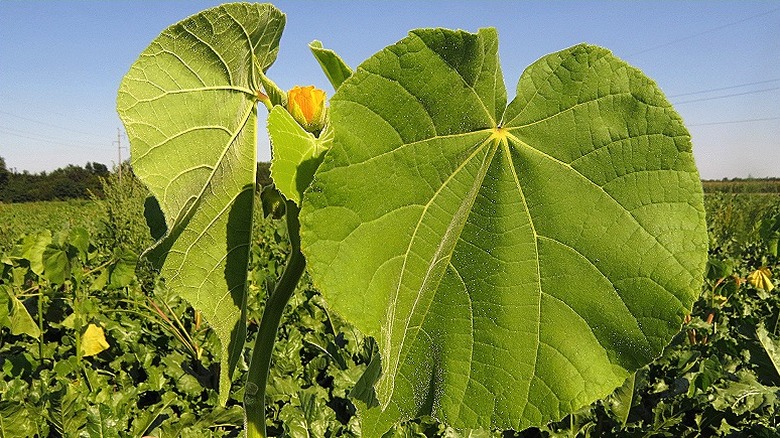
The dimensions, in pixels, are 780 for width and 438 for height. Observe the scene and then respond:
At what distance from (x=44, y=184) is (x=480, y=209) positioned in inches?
2295

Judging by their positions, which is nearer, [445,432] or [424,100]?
[424,100]

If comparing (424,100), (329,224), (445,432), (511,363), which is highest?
(424,100)

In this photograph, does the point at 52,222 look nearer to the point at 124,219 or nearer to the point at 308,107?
the point at 124,219

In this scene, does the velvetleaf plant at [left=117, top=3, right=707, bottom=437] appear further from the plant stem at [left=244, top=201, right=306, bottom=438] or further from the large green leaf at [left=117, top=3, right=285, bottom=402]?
the plant stem at [left=244, top=201, right=306, bottom=438]

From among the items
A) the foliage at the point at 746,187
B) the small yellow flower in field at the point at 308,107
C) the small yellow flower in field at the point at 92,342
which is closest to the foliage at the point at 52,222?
the small yellow flower in field at the point at 92,342

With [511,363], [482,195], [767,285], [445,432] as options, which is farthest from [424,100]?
[767,285]

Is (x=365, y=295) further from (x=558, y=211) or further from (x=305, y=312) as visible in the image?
(x=305, y=312)

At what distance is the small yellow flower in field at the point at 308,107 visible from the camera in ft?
2.19

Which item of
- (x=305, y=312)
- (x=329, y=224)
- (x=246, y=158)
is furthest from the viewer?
(x=305, y=312)

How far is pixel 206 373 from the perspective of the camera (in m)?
3.46

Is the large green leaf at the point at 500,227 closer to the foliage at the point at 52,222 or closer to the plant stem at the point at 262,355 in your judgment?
the plant stem at the point at 262,355

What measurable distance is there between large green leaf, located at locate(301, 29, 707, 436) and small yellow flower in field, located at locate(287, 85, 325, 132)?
0.61 ft

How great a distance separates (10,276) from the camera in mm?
3369

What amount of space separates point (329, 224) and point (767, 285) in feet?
14.2
